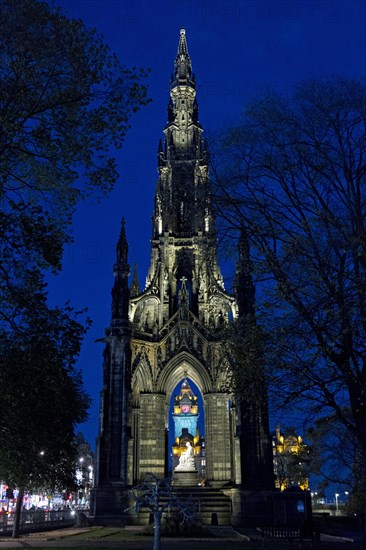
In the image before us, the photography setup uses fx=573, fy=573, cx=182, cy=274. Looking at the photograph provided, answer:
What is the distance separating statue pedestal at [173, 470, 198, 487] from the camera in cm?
4391

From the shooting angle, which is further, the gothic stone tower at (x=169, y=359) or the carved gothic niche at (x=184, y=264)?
Result: the carved gothic niche at (x=184, y=264)

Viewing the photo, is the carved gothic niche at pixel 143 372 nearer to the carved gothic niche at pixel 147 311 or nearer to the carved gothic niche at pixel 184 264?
the carved gothic niche at pixel 147 311

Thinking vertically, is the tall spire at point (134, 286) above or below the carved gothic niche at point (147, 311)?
above

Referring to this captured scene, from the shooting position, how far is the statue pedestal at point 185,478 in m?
43.9

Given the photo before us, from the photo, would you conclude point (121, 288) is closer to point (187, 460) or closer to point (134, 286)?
point (134, 286)

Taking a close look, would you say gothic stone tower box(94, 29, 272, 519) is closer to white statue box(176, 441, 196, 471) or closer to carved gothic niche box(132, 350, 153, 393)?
carved gothic niche box(132, 350, 153, 393)

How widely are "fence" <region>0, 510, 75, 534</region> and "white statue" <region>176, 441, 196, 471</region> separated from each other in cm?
917

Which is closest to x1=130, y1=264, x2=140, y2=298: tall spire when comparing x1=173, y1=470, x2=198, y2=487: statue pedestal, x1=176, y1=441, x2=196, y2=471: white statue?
x1=176, y1=441, x2=196, y2=471: white statue

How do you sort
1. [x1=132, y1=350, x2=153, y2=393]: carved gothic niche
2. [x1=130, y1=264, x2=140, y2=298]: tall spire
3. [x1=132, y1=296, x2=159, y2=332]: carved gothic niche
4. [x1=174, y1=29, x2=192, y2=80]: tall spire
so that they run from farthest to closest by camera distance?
[x1=174, y1=29, x2=192, y2=80]: tall spire → [x1=130, y1=264, x2=140, y2=298]: tall spire → [x1=132, y1=296, x2=159, y2=332]: carved gothic niche → [x1=132, y1=350, x2=153, y2=393]: carved gothic niche

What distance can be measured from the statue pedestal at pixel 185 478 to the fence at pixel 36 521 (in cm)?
844

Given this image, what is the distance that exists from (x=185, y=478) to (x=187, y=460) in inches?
55.7

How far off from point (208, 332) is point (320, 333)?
29.6 metres

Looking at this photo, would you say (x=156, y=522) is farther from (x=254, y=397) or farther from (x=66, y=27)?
(x=66, y=27)

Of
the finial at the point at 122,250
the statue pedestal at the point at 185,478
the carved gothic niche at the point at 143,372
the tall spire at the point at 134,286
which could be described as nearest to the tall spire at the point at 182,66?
the tall spire at the point at 134,286
